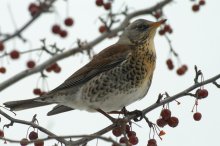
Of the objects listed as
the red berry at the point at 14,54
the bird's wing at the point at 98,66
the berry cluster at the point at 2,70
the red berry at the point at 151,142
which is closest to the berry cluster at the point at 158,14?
the bird's wing at the point at 98,66

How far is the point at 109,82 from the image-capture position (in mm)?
4770

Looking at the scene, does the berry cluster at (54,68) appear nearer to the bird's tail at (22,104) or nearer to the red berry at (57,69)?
the red berry at (57,69)

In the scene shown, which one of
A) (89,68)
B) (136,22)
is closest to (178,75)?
(136,22)

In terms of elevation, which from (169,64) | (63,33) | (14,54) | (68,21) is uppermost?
(68,21)

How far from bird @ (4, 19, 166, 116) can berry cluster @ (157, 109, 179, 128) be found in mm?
744

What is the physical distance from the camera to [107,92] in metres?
4.74

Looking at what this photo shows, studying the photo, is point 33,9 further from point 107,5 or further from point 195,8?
point 195,8

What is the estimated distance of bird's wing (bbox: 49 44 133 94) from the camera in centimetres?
498

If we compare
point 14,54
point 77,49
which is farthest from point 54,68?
point 77,49

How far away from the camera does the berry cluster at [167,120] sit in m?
3.95

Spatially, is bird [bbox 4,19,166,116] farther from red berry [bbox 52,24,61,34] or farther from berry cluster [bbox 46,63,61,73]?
red berry [bbox 52,24,61,34]

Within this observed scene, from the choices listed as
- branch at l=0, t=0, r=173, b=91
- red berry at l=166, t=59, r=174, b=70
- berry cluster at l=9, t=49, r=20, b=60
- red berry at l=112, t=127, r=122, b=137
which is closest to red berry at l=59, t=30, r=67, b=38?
berry cluster at l=9, t=49, r=20, b=60

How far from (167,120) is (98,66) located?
128 centimetres

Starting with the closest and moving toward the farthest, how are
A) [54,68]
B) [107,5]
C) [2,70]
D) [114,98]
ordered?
1. [114,98]
2. [2,70]
3. [54,68]
4. [107,5]
